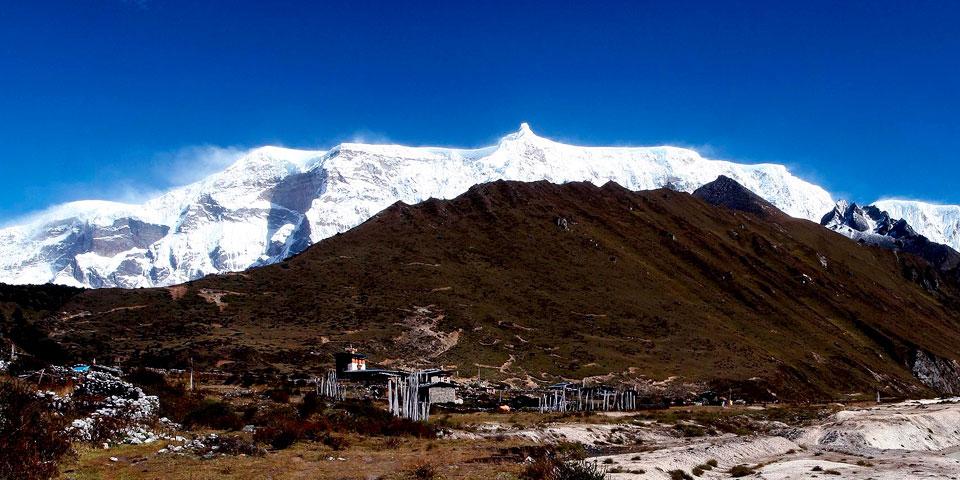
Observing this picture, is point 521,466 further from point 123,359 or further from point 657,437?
point 123,359

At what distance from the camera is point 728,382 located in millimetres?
112125

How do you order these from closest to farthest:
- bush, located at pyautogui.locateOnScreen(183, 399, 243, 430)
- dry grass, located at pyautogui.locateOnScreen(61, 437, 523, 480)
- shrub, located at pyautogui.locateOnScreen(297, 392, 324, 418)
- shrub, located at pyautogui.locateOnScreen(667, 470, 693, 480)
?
dry grass, located at pyautogui.locateOnScreen(61, 437, 523, 480), shrub, located at pyautogui.locateOnScreen(667, 470, 693, 480), bush, located at pyautogui.locateOnScreen(183, 399, 243, 430), shrub, located at pyautogui.locateOnScreen(297, 392, 324, 418)

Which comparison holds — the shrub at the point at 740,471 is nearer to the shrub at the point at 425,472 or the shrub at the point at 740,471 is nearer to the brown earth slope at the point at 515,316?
the shrub at the point at 425,472

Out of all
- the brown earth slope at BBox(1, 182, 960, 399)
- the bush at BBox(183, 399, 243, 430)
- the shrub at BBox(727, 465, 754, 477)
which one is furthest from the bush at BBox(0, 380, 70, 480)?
the brown earth slope at BBox(1, 182, 960, 399)

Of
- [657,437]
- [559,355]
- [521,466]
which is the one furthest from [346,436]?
[559,355]

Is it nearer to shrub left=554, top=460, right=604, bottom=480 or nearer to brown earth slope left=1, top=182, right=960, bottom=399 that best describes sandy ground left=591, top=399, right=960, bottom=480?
shrub left=554, top=460, right=604, bottom=480

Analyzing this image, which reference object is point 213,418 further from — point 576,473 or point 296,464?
point 576,473

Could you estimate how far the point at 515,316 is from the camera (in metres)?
137

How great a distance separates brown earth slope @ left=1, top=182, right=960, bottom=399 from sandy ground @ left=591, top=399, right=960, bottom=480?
43.8 meters

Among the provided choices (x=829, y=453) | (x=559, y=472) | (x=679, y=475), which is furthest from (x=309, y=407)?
(x=829, y=453)

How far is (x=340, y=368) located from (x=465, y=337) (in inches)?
1270

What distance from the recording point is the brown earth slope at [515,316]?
110 metres

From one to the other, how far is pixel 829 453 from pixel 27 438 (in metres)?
46.7

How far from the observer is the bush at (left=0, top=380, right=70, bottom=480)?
2144 cm
